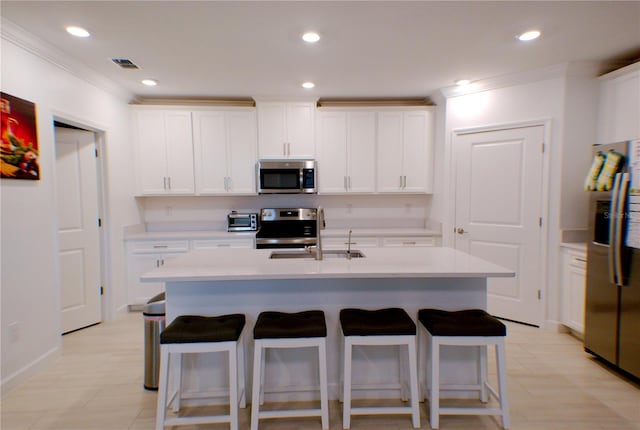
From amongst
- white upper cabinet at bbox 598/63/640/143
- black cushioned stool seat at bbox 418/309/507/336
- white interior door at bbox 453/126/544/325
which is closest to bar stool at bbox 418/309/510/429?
black cushioned stool seat at bbox 418/309/507/336

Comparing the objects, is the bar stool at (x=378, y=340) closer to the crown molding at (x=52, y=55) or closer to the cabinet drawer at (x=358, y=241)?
the cabinet drawer at (x=358, y=241)

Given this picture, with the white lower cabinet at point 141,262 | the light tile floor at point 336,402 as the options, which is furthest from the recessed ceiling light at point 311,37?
the white lower cabinet at point 141,262

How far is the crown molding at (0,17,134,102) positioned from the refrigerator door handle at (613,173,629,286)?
4.37 meters

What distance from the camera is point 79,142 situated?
3.39 metres

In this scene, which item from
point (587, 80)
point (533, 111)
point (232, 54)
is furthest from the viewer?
point (533, 111)

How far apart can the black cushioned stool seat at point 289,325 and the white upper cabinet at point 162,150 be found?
2770 mm

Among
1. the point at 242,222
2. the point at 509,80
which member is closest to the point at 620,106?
the point at 509,80

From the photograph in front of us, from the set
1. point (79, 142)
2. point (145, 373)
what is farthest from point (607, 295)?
point (79, 142)

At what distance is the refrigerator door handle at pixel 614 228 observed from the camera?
7.65 feet

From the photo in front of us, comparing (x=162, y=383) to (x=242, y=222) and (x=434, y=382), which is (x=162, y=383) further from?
(x=242, y=222)

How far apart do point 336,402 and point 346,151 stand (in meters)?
2.94

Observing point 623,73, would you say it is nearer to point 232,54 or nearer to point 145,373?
point 232,54

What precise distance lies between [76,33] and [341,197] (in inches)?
126

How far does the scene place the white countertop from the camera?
1902 mm
